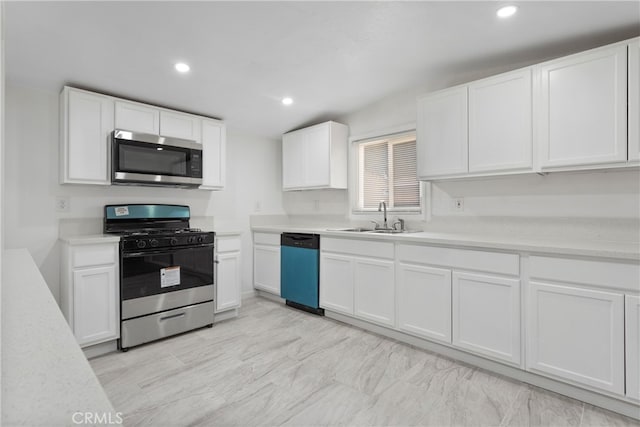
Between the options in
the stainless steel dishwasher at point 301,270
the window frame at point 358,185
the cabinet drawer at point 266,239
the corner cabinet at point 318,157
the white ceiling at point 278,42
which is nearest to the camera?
the white ceiling at point 278,42

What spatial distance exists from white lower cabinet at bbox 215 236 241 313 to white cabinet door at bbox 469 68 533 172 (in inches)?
94.4

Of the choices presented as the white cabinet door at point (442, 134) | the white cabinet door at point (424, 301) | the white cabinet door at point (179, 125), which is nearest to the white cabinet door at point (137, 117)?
the white cabinet door at point (179, 125)

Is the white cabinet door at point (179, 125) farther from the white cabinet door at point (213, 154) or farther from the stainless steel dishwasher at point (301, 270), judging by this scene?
the stainless steel dishwasher at point (301, 270)

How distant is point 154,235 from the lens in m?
2.86

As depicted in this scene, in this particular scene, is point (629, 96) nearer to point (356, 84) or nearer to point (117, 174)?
point (356, 84)

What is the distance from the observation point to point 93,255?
2.61m

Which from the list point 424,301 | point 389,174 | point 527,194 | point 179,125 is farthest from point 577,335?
point 179,125

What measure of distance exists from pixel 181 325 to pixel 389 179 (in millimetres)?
2575

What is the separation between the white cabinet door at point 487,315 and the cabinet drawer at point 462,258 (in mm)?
67

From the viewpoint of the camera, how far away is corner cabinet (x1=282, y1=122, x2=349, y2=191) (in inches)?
152

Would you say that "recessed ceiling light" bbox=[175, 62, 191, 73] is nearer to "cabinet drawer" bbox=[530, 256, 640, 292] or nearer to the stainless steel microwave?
the stainless steel microwave

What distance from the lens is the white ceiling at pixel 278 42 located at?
2100 millimetres

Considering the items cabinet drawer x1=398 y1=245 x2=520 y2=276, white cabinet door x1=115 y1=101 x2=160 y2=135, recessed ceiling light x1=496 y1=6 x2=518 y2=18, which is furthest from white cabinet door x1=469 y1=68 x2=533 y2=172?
white cabinet door x1=115 y1=101 x2=160 y2=135
